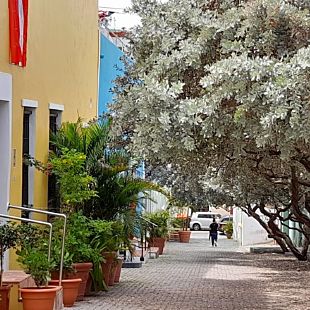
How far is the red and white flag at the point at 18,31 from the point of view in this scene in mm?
12680

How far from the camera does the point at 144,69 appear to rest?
12.4m

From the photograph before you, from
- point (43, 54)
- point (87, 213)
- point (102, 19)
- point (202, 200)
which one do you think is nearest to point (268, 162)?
point (87, 213)

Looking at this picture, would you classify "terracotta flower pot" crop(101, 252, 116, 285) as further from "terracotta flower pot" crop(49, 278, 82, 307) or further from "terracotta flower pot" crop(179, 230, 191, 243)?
"terracotta flower pot" crop(179, 230, 191, 243)

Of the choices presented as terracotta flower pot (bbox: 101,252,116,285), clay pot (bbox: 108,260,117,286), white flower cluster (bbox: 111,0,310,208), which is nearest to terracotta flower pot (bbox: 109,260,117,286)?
clay pot (bbox: 108,260,117,286)

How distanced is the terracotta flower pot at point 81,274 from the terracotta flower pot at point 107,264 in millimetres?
1223

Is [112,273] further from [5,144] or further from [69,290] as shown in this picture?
[5,144]

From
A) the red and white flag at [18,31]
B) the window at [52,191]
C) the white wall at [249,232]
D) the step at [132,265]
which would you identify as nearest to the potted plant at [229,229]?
the white wall at [249,232]

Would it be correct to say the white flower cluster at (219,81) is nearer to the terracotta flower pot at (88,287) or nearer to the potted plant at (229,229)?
the terracotta flower pot at (88,287)

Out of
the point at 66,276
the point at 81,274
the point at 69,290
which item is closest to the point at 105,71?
the point at 81,274

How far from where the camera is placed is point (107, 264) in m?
16.6

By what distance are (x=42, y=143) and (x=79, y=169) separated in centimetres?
86

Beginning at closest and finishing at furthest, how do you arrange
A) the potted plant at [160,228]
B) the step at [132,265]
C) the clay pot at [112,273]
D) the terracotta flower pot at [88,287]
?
the terracotta flower pot at [88,287]
the clay pot at [112,273]
the step at [132,265]
the potted plant at [160,228]

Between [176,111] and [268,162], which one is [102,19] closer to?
[268,162]

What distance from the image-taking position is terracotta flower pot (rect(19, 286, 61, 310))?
11.0 meters
